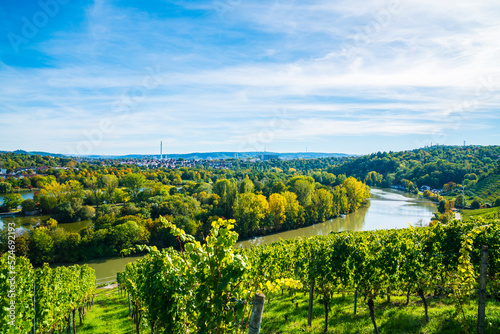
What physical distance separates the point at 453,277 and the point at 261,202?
1362 inches

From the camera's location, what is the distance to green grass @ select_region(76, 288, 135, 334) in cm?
1334

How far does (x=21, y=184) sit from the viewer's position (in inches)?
2758

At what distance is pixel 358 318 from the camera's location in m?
9.72

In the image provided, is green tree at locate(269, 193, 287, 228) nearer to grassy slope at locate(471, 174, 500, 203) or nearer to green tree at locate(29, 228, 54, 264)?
green tree at locate(29, 228, 54, 264)

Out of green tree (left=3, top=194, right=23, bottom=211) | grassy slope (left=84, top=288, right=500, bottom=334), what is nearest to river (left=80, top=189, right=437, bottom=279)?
grassy slope (left=84, top=288, right=500, bottom=334)

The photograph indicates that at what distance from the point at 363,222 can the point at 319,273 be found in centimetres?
4101

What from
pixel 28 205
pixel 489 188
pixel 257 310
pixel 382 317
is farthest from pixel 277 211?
pixel 489 188

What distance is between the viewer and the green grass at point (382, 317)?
25.5 ft

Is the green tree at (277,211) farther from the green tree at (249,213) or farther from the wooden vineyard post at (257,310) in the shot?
the wooden vineyard post at (257,310)

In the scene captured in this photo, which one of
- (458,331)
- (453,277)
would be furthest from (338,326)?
(453,277)

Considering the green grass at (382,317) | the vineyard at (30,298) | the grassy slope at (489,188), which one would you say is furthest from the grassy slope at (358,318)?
the grassy slope at (489,188)

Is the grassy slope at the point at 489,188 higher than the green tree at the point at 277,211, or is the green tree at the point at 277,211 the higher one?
the grassy slope at the point at 489,188

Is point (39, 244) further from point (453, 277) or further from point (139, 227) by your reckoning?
point (453, 277)

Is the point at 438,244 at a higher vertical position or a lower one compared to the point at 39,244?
higher
